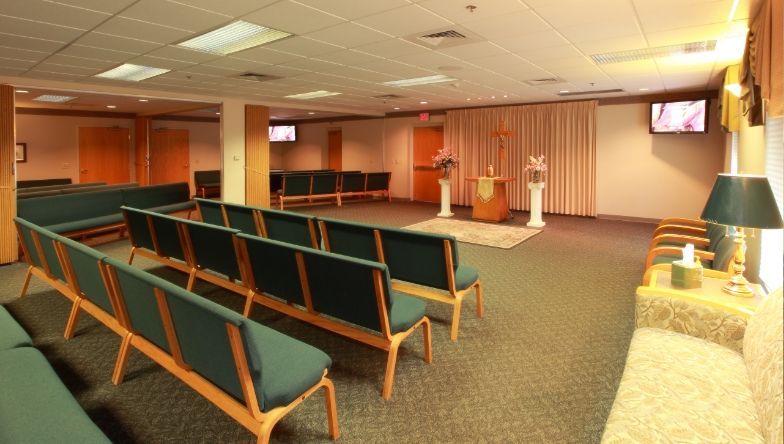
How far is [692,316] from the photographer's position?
7.57 feet

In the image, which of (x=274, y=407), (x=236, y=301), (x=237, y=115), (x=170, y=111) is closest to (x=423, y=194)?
(x=237, y=115)

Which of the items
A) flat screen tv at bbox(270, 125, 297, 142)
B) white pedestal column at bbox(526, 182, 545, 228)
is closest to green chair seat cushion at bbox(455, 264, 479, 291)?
white pedestal column at bbox(526, 182, 545, 228)

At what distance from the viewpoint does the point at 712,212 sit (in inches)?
96.8

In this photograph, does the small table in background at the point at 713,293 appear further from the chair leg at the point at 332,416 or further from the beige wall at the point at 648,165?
the beige wall at the point at 648,165

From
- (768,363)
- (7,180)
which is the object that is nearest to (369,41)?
(768,363)

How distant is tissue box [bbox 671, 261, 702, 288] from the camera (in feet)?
8.65

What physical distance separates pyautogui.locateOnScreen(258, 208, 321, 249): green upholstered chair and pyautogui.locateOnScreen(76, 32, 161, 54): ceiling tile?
2184 mm

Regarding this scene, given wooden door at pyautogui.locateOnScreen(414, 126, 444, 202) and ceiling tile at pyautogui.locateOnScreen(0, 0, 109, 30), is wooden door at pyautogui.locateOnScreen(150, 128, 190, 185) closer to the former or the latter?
wooden door at pyautogui.locateOnScreen(414, 126, 444, 202)

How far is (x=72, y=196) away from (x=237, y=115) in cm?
367

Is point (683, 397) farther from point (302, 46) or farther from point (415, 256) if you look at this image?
point (302, 46)

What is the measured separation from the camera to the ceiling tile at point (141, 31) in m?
3.89

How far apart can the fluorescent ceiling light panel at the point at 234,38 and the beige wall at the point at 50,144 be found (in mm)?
9547

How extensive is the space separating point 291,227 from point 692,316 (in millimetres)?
3222

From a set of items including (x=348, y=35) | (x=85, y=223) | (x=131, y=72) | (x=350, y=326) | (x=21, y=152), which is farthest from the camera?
(x=21, y=152)
